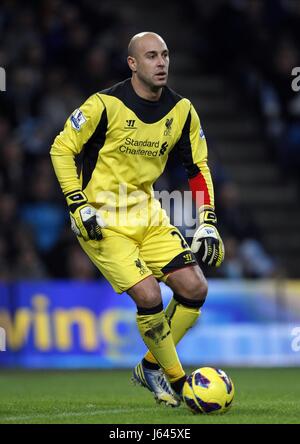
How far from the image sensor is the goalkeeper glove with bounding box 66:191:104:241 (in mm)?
8039

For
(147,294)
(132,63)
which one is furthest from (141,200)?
(132,63)

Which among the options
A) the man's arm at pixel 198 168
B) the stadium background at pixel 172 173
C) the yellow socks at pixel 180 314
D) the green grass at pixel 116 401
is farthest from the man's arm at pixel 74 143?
the stadium background at pixel 172 173

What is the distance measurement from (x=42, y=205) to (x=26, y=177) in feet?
1.37

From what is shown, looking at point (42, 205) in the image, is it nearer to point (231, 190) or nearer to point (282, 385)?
point (231, 190)

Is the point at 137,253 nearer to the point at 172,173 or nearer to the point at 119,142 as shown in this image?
the point at 119,142

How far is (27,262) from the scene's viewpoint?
47.1ft

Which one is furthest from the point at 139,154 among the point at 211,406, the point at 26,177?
the point at 26,177

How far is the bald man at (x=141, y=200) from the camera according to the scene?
816cm

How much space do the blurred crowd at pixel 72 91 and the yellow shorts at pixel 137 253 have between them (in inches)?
229

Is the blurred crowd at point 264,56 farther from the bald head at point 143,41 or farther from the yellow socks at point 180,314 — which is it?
the yellow socks at point 180,314

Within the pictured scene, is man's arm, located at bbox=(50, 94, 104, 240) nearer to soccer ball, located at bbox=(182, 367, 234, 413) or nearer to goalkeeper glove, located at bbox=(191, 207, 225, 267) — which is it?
goalkeeper glove, located at bbox=(191, 207, 225, 267)

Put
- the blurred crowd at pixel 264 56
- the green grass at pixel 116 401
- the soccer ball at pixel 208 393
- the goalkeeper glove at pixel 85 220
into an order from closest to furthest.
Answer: the green grass at pixel 116 401 < the soccer ball at pixel 208 393 < the goalkeeper glove at pixel 85 220 < the blurred crowd at pixel 264 56

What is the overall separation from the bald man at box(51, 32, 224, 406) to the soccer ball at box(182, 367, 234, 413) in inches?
13.2
